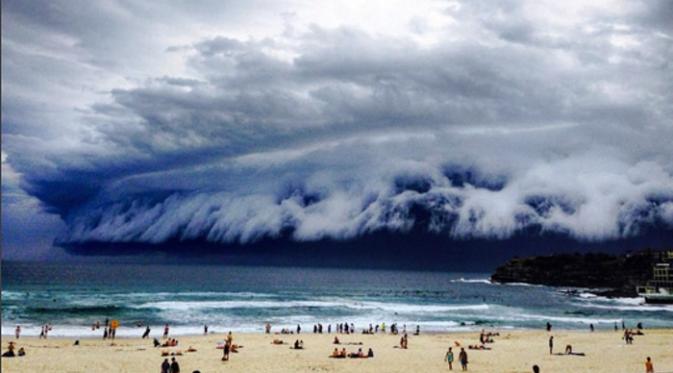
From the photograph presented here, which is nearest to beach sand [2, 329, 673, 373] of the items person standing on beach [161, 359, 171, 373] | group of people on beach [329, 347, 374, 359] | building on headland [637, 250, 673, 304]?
group of people on beach [329, 347, 374, 359]

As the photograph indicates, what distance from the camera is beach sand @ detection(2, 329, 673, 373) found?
71.1 feet

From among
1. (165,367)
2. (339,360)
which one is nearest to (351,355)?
(339,360)

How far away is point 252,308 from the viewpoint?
5406 cm

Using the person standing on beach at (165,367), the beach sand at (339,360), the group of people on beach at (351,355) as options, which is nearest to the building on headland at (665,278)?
the beach sand at (339,360)

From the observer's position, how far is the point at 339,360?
79.5 ft

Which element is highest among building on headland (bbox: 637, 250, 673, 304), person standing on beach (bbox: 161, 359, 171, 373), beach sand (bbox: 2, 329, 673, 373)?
building on headland (bbox: 637, 250, 673, 304)

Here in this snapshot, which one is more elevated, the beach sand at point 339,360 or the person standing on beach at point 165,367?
the person standing on beach at point 165,367

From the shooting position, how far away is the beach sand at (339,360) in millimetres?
21672

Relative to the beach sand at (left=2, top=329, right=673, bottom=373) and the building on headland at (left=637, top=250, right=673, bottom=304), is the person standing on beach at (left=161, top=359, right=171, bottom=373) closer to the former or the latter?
the beach sand at (left=2, top=329, right=673, bottom=373)

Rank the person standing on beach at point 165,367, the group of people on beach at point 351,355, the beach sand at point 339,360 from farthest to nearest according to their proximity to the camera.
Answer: the group of people on beach at point 351,355, the beach sand at point 339,360, the person standing on beach at point 165,367

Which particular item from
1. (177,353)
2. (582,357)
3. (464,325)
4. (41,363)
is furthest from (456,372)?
(464,325)

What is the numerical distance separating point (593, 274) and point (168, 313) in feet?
285

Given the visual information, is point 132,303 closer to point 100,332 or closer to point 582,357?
point 100,332

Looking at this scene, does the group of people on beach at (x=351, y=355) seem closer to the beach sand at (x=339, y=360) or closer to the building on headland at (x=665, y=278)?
the beach sand at (x=339, y=360)
